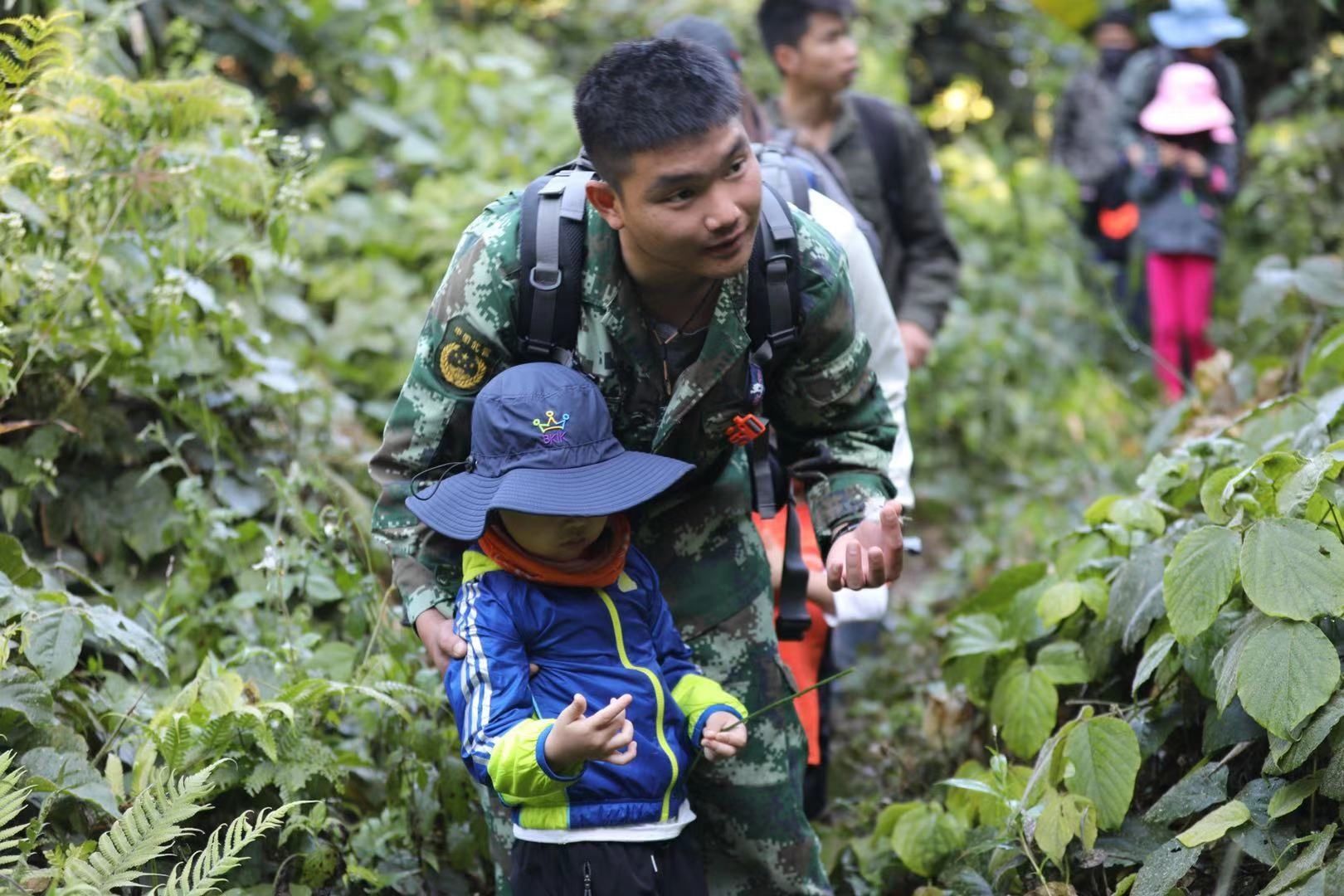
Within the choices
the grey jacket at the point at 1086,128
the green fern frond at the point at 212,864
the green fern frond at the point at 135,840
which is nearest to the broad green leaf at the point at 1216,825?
the green fern frond at the point at 212,864

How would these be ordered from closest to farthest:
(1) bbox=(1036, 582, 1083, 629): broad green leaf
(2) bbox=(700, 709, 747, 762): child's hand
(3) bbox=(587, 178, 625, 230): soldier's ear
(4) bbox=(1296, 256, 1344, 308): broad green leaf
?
(2) bbox=(700, 709, 747, 762): child's hand
(3) bbox=(587, 178, 625, 230): soldier's ear
(1) bbox=(1036, 582, 1083, 629): broad green leaf
(4) bbox=(1296, 256, 1344, 308): broad green leaf

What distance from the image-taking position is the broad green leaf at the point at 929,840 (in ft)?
11.9

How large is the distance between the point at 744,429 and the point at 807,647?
106 cm

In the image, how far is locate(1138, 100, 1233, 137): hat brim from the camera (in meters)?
7.83

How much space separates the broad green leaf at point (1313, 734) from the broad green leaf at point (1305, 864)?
140mm

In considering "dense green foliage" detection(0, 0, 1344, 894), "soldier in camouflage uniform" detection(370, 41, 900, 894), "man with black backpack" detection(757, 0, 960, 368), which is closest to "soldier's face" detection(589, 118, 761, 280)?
"soldier in camouflage uniform" detection(370, 41, 900, 894)


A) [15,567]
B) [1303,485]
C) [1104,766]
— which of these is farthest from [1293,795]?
[15,567]

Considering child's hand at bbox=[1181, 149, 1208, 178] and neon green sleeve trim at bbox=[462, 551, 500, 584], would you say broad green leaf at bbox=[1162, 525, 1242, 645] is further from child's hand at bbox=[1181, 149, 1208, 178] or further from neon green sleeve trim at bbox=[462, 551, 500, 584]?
child's hand at bbox=[1181, 149, 1208, 178]

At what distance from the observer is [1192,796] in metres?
3.11

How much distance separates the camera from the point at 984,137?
11.9 metres

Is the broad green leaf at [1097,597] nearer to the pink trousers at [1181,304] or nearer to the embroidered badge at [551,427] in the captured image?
the embroidered badge at [551,427]

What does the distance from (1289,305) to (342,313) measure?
4058mm

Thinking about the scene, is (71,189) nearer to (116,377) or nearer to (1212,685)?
(116,377)

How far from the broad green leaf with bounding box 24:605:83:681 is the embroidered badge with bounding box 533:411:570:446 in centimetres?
121
